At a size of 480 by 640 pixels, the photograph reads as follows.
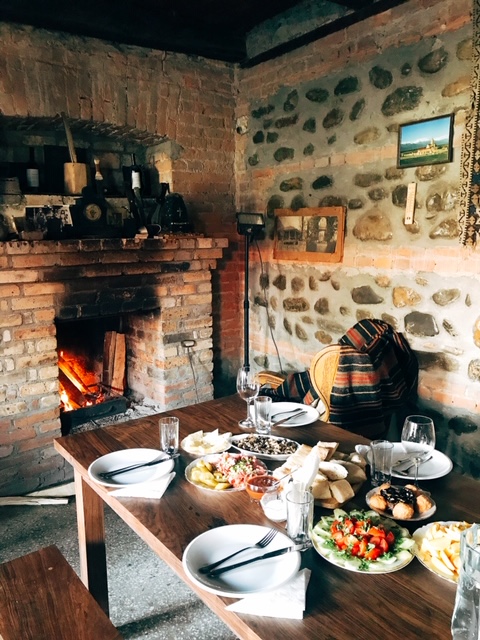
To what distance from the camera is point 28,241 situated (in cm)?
280

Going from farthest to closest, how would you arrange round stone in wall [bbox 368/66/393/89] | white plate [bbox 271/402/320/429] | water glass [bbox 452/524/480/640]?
round stone in wall [bbox 368/66/393/89]
white plate [bbox 271/402/320/429]
water glass [bbox 452/524/480/640]

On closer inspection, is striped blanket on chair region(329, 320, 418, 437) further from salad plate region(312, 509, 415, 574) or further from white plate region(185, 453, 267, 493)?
salad plate region(312, 509, 415, 574)

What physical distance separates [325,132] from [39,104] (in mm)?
1747

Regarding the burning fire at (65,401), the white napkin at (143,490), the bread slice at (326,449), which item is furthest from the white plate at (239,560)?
the burning fire at (65,401)

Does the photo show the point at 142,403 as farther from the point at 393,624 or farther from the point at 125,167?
the point at 393,624

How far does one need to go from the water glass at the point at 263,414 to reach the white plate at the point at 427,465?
0.32 meters

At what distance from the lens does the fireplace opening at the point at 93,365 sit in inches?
145

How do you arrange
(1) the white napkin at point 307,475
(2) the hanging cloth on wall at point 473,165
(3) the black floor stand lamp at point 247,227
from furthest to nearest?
(3) the black floor stand lamp at point 247,227 → (2) the hanging cloth on wall at point 473,165 → (1) the white napkin at point 307,475

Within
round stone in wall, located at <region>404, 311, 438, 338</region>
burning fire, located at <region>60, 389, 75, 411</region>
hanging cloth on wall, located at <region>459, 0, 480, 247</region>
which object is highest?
hanging cloth on wall, located at <region>459, 0, 480, 247</region>

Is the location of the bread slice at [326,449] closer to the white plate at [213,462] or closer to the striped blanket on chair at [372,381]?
the white plate at [213,462]

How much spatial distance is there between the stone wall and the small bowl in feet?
5.25

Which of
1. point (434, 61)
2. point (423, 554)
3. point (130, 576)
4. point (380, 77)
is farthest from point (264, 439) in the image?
point (380, 77)

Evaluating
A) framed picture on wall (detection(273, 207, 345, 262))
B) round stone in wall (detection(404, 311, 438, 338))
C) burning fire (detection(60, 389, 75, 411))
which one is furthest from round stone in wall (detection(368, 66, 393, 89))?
burning fire (detection(60, 389, 75, 411))

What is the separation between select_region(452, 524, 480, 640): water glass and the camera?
883 millimetres
